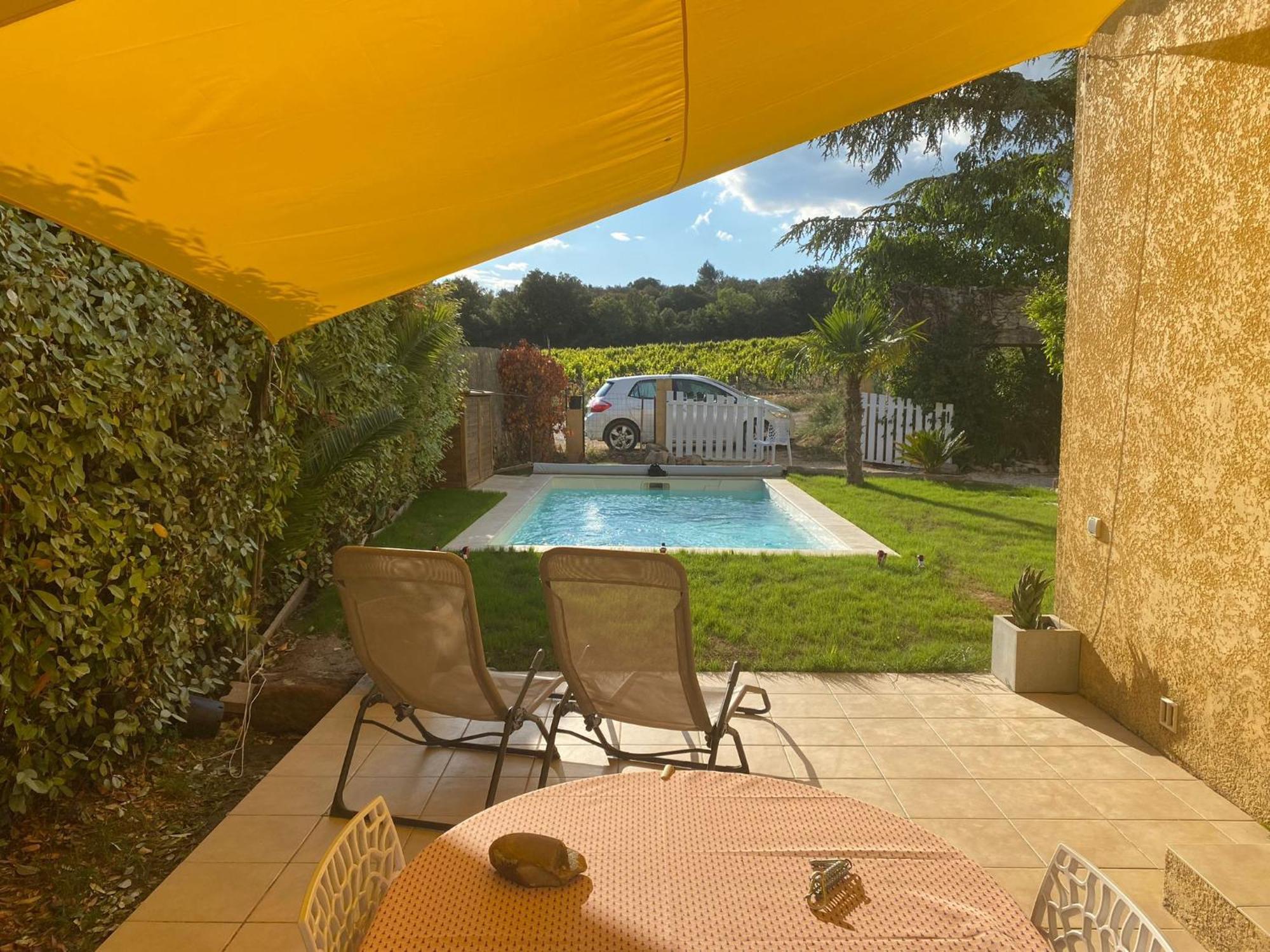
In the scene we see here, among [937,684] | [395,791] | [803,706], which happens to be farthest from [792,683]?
[395,791]

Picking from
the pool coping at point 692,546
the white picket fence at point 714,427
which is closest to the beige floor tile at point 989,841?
the pool coping at point 692,546

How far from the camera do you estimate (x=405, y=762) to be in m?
3.62

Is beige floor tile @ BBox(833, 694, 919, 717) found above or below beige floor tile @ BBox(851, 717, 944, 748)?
above

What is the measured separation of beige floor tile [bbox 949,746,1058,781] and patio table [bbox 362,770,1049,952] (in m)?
2.02

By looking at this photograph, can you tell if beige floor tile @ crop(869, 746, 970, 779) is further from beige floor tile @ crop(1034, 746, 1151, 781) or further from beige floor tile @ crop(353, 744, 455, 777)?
beige floor tile @ crop(353, 744, 455, 777)

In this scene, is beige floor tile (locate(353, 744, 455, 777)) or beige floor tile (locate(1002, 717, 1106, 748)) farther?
beige floor tile (locate(1002, 717, 1106, 748))

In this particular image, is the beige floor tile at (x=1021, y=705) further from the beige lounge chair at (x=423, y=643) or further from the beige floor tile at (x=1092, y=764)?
the beige lounge chair at (x=423, y=643)

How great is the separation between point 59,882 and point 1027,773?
11.9 feet

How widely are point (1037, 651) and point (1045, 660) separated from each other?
0.06 metres

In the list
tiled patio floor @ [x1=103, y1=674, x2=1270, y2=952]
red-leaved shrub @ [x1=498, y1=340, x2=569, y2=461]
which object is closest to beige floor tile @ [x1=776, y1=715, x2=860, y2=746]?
tiled patio floor @ [x1=103, y1=674, x2=1270, y2=952]

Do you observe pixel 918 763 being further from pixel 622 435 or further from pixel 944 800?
pixel 622 435

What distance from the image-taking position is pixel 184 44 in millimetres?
1623

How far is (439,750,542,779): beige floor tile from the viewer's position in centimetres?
352

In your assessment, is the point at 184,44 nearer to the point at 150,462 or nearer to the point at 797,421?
the point at 150,462
